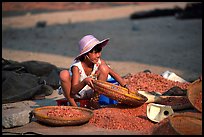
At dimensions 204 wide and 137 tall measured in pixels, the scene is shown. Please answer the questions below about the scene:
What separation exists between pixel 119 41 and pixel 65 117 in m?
7.52

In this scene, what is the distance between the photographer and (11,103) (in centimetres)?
627

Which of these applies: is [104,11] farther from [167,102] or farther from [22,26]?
[167,102]

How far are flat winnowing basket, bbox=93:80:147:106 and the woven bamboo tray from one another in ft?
0.87

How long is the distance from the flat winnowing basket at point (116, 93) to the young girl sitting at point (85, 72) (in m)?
0.28

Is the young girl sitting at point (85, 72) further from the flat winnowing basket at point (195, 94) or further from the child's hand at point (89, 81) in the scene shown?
the flat winnowing basket at point (195, 94)

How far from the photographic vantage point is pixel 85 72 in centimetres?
554

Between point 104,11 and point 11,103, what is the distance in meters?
13.7

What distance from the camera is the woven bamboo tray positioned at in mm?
4602

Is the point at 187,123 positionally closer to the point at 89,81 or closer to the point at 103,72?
the point at 89,81

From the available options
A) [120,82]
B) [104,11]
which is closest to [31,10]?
[104,11]

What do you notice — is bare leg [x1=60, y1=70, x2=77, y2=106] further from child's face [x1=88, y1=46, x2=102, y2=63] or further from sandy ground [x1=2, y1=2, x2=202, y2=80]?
sandy ground [x1=2, y1=2, x2=202, y2=80]

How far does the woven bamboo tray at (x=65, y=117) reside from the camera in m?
4.60

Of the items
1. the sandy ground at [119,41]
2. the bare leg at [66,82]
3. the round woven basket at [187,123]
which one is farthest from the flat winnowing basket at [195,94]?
the sandy ground at [119,41]

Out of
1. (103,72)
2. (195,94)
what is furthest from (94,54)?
(195,94)
